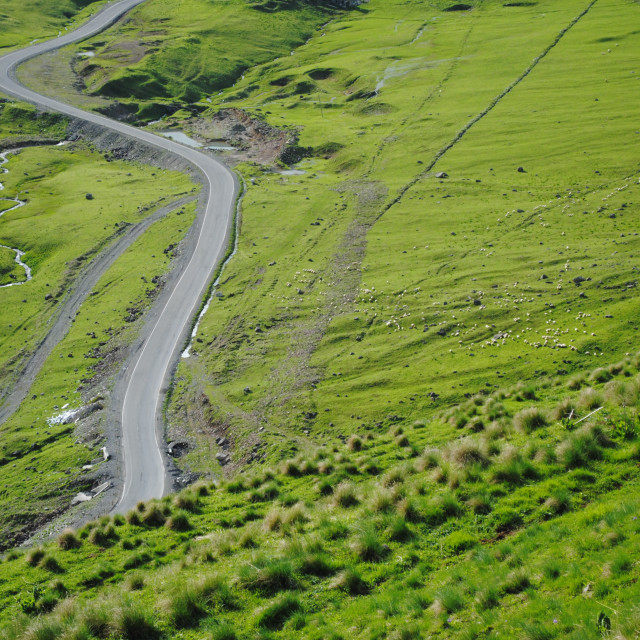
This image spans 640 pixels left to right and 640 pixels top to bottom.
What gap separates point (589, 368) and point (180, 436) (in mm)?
30819

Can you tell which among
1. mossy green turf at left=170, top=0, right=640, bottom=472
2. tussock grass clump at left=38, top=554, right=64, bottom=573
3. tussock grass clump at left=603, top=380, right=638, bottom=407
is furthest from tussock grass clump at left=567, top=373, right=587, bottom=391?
tussock grass clump at left=38, top=554, right=64, bottom=573

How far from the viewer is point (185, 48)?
163m

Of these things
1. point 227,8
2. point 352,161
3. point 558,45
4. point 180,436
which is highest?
point 227,8

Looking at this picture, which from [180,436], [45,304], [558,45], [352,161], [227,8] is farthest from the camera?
[227,8]

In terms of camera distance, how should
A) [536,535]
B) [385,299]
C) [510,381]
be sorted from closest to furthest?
[536,535] → [510,381] → [385,299]

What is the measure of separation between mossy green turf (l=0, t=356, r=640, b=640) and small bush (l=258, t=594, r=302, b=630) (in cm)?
4

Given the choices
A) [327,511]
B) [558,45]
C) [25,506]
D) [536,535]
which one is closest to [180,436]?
[25,506]

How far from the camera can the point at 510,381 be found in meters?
42.9

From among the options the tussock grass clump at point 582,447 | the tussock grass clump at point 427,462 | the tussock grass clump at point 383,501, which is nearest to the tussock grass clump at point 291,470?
the tussock grass clump at point 427,462

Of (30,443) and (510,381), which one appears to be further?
(30,443)

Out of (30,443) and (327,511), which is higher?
(327,511)

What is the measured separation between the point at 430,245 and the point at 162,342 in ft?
104

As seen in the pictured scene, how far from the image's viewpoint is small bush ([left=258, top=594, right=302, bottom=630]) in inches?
603

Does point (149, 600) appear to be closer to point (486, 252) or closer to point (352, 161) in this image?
point (486, 252)
